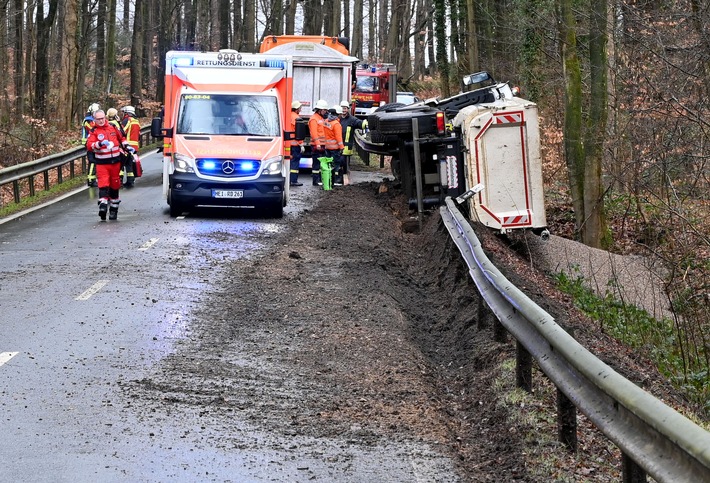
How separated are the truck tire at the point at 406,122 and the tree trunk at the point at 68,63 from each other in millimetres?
20822

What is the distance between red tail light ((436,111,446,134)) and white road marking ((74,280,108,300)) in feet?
22.4

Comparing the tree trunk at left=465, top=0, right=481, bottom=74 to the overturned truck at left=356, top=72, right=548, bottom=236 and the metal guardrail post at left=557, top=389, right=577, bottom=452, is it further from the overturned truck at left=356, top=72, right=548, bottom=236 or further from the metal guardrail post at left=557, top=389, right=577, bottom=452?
the metal guardrail post at left=557, top=389, right=577, bottom=452

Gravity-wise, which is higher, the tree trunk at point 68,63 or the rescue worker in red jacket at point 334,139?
the tree trunk at point 68,63

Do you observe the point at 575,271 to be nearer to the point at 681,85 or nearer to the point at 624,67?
the point at 681,85

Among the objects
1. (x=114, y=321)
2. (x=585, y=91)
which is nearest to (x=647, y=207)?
(x=585, y=91)

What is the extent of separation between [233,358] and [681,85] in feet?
36.5

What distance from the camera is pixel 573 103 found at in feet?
62.4

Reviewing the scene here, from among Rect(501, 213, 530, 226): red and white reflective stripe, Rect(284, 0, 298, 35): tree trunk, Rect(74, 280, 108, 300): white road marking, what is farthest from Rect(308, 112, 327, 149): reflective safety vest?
Rect(284, 0, 298, 35): tree trunk

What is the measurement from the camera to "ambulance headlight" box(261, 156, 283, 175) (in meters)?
18.6

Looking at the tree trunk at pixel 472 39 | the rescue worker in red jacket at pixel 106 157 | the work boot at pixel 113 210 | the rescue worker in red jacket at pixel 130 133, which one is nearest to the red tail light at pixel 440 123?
A: the rescue worker in red jacket at pixel 106 157

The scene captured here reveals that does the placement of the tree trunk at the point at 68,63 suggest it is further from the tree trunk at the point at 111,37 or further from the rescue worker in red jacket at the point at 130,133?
the rescue worker in red jacket at the point at 130,133

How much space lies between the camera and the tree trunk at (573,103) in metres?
18.6

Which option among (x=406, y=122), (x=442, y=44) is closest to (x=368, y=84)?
(x=442, y=44)

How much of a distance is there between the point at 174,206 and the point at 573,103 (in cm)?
725
